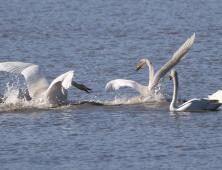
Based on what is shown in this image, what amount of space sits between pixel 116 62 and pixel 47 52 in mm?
3146

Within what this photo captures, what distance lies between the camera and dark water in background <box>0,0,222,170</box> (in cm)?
845

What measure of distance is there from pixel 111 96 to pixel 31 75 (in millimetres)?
2389

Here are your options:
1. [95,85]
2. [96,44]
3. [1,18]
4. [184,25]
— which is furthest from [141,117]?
[1,18]

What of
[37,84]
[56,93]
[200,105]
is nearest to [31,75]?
[37,84]

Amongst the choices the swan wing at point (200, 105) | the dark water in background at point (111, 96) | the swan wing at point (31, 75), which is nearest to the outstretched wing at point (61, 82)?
the swan wing at point (31, 75)

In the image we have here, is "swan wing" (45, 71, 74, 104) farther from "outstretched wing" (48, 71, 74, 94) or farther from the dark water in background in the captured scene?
the dark water in background

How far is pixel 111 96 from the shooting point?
13.6m

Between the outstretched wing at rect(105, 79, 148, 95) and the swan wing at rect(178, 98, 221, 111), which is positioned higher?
the outstretched wing at rect(105, 79, 148, 95)

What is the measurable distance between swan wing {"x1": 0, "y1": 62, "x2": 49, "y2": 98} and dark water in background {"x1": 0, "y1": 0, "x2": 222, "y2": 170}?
41cm

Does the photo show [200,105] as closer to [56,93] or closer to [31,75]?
[56,93]

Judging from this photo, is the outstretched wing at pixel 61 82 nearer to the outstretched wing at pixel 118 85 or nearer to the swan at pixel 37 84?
the swan at pixel 37 84

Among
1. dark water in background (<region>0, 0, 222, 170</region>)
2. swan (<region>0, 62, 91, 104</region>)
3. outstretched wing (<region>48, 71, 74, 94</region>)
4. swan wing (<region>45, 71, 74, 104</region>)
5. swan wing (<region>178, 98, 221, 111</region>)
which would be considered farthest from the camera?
swan (<region>0, 62, 91, 104</region>)

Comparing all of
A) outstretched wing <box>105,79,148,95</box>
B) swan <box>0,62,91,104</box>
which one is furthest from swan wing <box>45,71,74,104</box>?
outstretched wing <box>105,79,148,95</box>

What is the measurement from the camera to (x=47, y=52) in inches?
750
